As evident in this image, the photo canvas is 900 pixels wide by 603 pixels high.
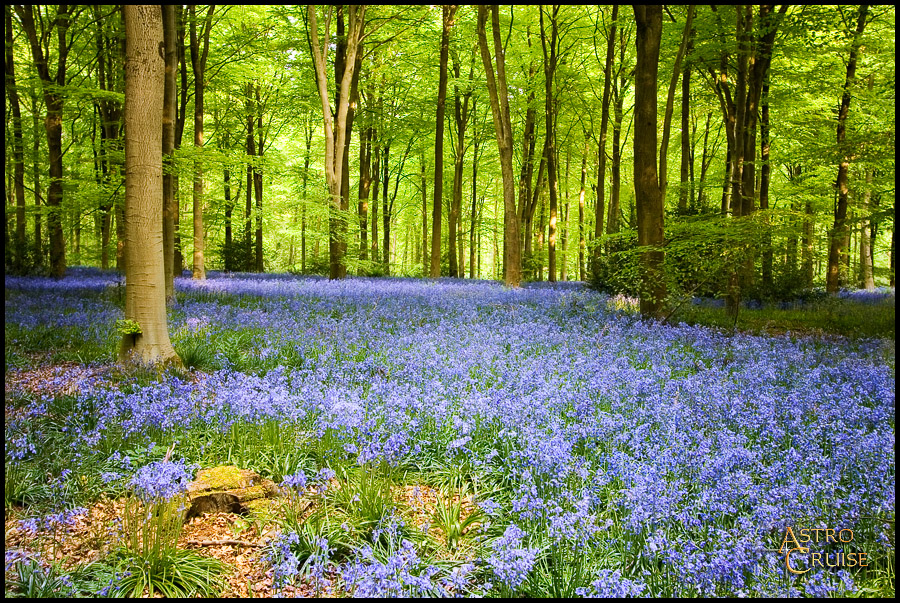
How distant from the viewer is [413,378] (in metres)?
5.48

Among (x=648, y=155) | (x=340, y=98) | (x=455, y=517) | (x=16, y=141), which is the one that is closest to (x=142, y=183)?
(x=455, y=517)

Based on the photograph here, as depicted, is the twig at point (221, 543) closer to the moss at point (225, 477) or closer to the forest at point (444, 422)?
the forest at point (444, 422)

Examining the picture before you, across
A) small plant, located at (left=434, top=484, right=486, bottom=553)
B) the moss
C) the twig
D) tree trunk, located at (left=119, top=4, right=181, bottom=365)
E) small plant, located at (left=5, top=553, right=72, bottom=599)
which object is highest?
tree trunk, located at (left=119, top=4, right=181, bottom=365)

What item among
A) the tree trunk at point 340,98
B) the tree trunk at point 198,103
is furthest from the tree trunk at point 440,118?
the tree trunk at point 198,103

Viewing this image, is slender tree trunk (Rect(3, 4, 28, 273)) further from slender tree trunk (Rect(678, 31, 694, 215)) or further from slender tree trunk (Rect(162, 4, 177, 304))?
slender tree trunk (Rect(678, 31, 694, 215))

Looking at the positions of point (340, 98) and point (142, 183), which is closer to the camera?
point (142, 183)

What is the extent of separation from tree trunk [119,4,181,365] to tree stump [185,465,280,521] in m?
3.00

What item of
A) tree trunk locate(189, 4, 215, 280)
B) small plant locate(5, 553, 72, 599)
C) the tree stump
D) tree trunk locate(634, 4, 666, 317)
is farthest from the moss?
tree trunk locate(189, 4, 215, 280)

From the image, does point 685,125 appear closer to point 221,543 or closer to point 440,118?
point 440,118

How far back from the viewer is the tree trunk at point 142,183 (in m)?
5.67

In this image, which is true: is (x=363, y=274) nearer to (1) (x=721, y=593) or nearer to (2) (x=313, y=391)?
(2) (x=313, y=391)

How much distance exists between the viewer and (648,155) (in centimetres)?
979

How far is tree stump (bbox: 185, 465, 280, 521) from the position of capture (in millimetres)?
3191

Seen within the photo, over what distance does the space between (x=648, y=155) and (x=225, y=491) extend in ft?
31.3
